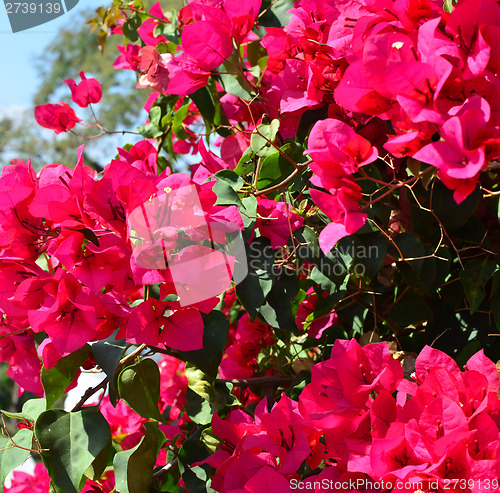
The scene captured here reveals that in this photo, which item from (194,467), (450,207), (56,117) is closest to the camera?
(450,207)

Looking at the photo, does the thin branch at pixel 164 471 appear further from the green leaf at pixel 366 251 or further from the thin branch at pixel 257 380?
the green leaf at pixel 366 251

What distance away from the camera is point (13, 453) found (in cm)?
71

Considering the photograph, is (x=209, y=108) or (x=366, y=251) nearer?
(x=366, y=251)

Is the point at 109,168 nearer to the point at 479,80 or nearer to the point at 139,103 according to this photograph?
the point at 479,80

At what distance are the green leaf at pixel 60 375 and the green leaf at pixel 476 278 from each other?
1.54ft

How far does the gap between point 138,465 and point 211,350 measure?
0.18 metres

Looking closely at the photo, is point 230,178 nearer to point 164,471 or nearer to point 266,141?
point 266,141

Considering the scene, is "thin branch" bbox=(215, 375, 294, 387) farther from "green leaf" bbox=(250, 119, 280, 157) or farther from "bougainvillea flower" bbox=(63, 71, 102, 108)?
"bougainvillea flower" bbox=(63, 71, 102, 108)

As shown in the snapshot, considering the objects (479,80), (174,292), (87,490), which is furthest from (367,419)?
(87,490)

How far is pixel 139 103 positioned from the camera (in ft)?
27.9

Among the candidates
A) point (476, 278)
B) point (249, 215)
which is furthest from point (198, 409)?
point (476, 278)

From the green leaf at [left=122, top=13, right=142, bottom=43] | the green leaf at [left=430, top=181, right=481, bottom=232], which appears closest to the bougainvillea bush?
the green leaf at [left=430, top=181, right=481, bottom=232]

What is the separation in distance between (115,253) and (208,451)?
0.32 meters

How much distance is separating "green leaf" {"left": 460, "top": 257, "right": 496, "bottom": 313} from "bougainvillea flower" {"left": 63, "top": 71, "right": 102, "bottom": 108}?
80 cm
